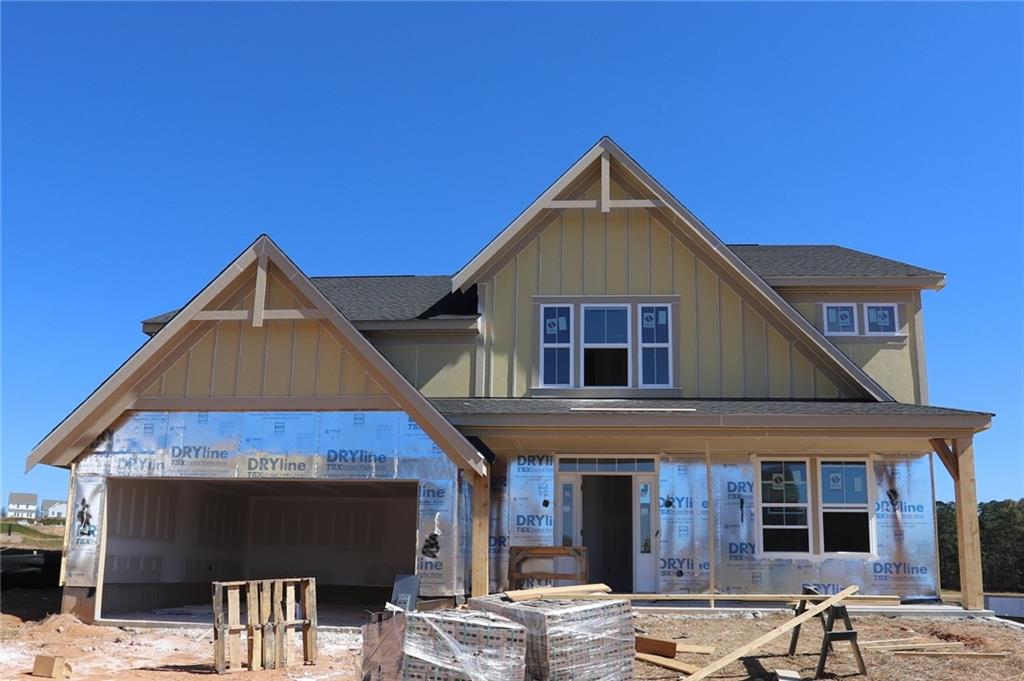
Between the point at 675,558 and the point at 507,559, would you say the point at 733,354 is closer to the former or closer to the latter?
the point at 675,558

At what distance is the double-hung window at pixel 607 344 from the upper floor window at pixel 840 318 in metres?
4.22

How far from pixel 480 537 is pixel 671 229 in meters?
7.06

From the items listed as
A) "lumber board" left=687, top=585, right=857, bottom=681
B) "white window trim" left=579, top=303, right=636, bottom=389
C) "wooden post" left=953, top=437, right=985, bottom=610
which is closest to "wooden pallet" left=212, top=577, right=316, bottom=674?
"lumber board" left=687, top=585, right=857, bottom=681

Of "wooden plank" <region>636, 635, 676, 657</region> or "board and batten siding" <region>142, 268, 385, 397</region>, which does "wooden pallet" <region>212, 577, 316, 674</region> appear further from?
"board and batten siding" <region>142, 268, 385, 397</region>

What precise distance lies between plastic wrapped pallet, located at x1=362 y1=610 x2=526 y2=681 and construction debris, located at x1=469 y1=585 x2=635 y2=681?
26 cm

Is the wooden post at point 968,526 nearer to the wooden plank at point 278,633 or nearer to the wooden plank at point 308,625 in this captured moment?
the wooden plank at point 308,625

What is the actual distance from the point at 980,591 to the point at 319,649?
1006 cm

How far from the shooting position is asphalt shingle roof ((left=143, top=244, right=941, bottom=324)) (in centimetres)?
1975

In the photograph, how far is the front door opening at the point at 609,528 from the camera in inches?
784

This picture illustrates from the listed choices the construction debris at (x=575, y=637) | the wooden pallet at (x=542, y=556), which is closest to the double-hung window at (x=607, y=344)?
the wooden pallet at (x=542, y=556)

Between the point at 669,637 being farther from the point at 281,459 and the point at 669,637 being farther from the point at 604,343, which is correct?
the point at 604,343

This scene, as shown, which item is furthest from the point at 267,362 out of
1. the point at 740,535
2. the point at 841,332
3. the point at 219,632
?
the point at 841,332

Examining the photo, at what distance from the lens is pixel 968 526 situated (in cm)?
1555

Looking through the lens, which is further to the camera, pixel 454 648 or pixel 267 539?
pixel 267 539
